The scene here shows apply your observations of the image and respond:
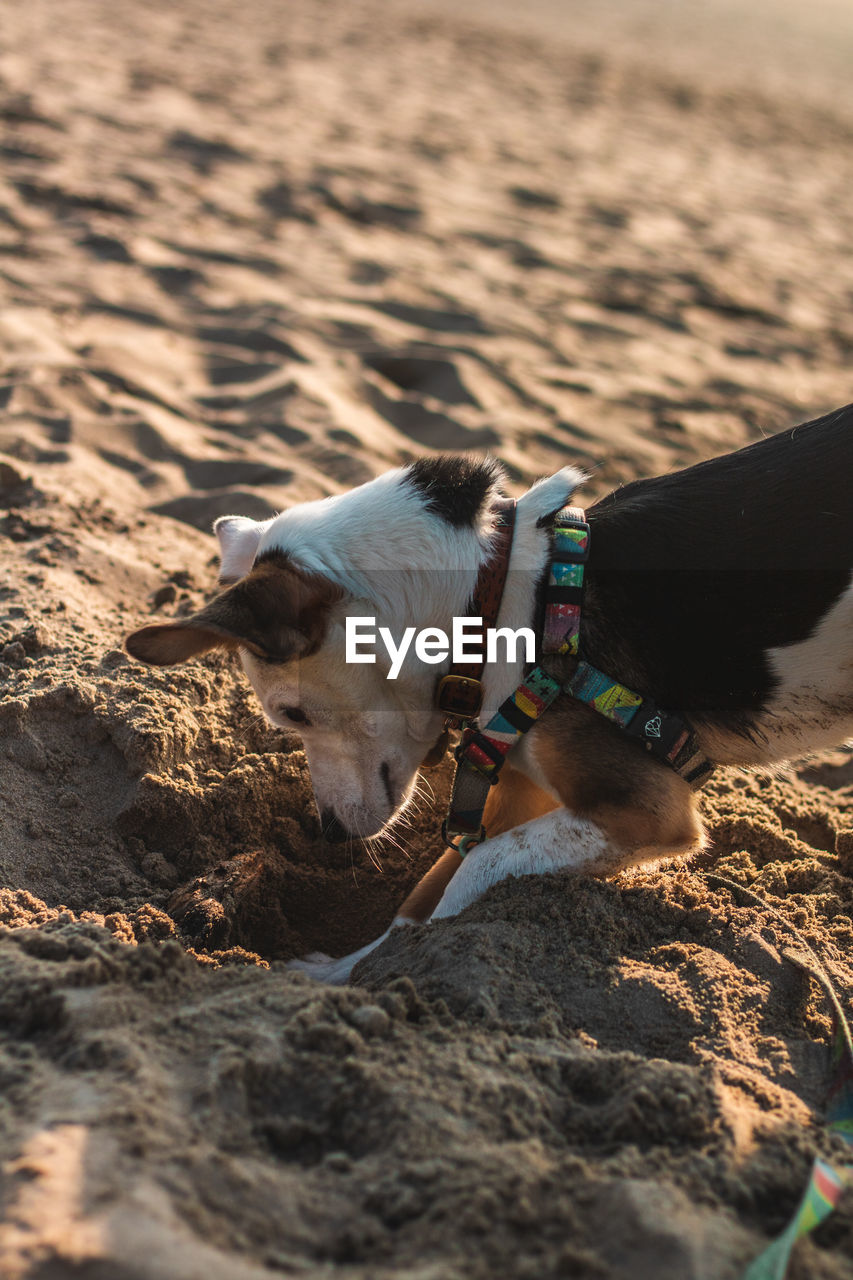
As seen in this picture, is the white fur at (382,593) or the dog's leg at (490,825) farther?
the dog's leg at (490,825)

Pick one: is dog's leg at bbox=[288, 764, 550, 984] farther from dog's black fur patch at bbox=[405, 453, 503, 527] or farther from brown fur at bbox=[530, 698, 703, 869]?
dog's black fur patch at bbox=[405, 453, 503, 527]

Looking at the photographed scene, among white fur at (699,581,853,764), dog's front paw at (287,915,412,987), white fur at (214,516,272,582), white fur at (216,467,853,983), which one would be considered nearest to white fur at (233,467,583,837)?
white fur at (216,467,853,983)

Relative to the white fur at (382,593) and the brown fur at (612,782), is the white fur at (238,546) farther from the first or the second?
the brown fur at (612,782)

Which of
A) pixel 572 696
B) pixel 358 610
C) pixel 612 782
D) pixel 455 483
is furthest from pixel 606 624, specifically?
pixel 358 610

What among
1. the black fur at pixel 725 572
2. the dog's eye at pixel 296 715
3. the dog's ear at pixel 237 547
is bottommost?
the dog's eye at pixel 296 715

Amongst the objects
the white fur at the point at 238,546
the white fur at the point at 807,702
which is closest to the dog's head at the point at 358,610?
the white fur at the point at 238,546

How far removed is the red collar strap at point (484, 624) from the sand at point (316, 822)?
1.82ft

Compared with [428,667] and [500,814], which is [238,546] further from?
[500,814]

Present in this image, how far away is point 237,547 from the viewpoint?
3494mm

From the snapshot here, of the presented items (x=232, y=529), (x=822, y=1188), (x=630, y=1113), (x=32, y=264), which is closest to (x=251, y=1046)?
(x=630, y=1113)

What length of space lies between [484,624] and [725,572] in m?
0.70

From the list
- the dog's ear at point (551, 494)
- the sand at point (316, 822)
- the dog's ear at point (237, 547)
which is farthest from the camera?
the dog's ear at point (237, 547)

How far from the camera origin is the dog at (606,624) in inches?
120

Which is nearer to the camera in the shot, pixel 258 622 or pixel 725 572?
pixel 258 622
